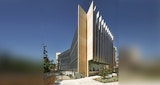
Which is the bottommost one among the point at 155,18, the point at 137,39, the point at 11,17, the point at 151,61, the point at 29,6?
the point at 151,61

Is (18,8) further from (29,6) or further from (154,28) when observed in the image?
(154,28)

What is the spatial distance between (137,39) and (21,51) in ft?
5.37

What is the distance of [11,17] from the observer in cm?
267

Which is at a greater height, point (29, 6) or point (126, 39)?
point (29, 6)

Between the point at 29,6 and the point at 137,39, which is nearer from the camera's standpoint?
the point at 137,39

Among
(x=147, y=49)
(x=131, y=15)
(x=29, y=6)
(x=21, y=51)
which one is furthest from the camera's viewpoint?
(x=29, y=6)

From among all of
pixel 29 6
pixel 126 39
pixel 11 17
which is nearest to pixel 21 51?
pixel 11 17

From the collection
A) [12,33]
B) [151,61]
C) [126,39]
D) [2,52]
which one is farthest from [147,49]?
[12,33]

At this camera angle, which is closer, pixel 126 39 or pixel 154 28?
pixel 154 28

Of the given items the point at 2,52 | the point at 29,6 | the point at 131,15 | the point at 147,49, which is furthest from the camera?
the point at 29,6

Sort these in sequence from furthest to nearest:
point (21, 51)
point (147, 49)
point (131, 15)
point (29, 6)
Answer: point (29, 6), point (21, 51), point (131, 15), point (147, 49)

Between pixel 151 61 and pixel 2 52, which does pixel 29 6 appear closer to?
pixel 2 52

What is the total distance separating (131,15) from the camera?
173 centimetres

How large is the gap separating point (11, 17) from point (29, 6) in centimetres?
41
